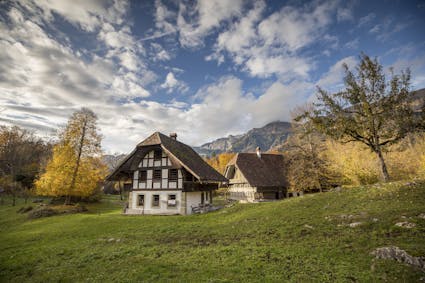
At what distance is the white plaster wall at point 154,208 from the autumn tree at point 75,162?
828cm

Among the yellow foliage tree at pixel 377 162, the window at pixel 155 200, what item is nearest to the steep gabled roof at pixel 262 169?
the yellow foliage tree at pixel 377 162

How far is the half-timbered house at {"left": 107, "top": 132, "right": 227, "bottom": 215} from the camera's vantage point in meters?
23.7

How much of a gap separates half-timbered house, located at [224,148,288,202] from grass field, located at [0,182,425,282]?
59.4 ft

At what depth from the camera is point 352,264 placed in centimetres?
695

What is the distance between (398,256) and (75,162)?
1263 inches

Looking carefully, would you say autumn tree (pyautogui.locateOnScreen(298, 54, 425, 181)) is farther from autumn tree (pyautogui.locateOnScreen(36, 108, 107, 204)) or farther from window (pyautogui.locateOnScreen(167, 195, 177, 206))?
autumn tree (pyautogui.locateOnScreen(36, 108, 107, 204))

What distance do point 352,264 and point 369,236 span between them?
2.72 metres

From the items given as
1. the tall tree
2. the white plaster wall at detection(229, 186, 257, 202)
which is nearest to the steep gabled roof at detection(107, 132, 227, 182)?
the white plaster wall at detection(229, 186, 257, 202)

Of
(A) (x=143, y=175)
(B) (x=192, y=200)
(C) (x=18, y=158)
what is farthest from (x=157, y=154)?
(C) (x=18, y=158)

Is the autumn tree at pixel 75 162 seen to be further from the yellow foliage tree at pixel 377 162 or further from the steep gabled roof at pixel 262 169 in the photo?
the yellow foliage tree at pixel 377 162

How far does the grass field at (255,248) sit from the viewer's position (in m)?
6.99

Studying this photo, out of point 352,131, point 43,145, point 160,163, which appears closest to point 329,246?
point 352,131

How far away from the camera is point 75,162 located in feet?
92.3

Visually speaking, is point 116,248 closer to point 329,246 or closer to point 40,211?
point 329,246
